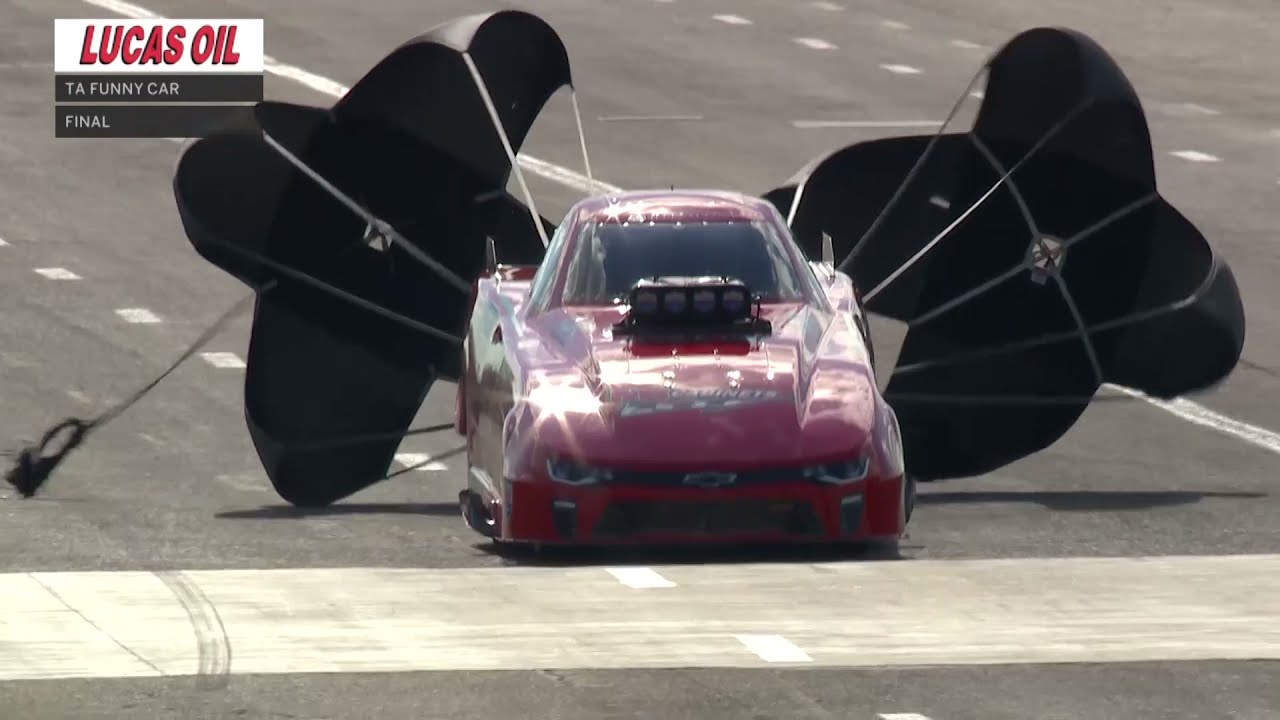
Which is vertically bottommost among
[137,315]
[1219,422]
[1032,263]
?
[137,315]

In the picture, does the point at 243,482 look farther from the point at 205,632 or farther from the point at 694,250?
the point at 205,632

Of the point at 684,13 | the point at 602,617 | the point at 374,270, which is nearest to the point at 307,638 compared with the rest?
the point at 602,617

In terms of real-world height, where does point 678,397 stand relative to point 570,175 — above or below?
above

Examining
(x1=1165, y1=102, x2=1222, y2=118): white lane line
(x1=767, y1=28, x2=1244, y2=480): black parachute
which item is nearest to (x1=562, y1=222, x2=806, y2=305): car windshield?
(x1=767, y1=28, x2=1244, y2=480): black parachute

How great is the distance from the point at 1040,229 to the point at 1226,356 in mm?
1483

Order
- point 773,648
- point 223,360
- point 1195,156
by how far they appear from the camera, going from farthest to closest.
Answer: point 1195,156, point 223,360, point 773,648

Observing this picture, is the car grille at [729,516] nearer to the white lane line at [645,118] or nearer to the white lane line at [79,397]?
the white lane line at [79,397]

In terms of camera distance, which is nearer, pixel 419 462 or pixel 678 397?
pixel 678 397

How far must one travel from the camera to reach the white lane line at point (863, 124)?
30641mm

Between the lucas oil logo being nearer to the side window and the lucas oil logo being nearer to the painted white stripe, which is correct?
the painted white stripe

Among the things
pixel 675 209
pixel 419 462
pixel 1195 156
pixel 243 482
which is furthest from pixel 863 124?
pixel 675 209

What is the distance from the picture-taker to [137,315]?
23.0m

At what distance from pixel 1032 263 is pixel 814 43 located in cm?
2076

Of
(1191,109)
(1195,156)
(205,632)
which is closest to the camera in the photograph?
(205,632)
